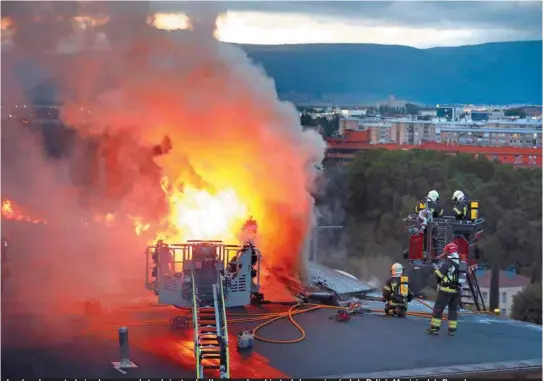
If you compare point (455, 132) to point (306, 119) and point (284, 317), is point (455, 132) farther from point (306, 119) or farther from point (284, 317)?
point (284, 317)

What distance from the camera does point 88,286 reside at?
760 inches

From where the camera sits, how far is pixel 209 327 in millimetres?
14438

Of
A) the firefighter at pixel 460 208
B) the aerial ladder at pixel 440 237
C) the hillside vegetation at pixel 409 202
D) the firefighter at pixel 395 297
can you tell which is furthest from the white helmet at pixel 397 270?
the hillside vegetation at pixel 409 202

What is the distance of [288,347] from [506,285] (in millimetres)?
20420

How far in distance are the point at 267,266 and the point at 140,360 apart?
7.05m

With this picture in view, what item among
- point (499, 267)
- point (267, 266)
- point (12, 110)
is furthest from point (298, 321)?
point (499, 267)

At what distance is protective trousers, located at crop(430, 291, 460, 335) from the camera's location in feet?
49.9

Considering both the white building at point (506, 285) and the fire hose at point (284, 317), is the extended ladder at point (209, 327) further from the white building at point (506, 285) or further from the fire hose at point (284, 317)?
the white building at point (506, 285)

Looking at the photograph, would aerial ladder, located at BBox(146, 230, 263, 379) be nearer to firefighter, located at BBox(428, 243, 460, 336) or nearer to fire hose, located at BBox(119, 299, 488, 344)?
fire hose, located at BBox(119, 299, 488, 344)

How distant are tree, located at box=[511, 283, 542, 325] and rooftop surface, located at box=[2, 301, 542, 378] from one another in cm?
1462

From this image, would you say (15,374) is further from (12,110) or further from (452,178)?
(452,178)

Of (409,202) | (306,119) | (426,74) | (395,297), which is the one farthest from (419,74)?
(395,297)

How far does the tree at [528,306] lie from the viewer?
31234 millimetres

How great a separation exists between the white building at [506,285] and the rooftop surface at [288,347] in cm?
1586
